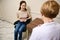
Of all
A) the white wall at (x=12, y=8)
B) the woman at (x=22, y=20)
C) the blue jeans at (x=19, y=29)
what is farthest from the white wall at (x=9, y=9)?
the blue jeans at (x=19, y=29)

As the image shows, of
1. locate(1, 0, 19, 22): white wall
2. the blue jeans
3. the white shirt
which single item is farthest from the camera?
locate(1, 0, 19, 22): white wall

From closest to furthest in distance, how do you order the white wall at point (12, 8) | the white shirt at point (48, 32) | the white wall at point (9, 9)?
the white shirt at point (48, 32)
the white wall at point (12, 8)
the white wall at point (9, 9)

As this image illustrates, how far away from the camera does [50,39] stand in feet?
4.36

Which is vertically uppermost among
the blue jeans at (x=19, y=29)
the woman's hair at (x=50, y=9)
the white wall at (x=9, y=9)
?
the woman's hair at (x=50, y=9)

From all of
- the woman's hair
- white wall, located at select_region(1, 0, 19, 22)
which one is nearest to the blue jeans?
white wall, located at select_region(1, 0, 19, 22)

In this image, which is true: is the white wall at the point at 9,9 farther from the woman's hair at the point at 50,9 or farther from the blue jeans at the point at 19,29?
the woman's hair at the point at 50,9

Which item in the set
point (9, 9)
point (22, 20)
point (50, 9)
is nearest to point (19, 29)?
point (22, 20)

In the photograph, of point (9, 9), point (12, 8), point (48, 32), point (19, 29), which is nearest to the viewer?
point (48, 32)

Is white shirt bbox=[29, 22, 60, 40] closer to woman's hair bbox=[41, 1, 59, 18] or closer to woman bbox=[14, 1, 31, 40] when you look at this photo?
woman's hair bbox=[41, 1, 59, 18]

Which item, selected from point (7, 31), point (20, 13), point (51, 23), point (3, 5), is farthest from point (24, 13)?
point (51, 23)

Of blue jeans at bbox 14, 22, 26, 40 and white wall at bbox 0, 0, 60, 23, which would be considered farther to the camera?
white wall at bbox 0, 0, 60, 23

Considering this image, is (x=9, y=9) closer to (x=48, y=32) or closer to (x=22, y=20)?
(x=22, y=20)

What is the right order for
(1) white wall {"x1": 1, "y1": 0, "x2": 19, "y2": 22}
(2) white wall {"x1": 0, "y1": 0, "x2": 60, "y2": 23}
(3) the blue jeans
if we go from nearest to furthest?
1. (3) the blue jeans
2. (2) white wall {"x1": 0, "y1": 0, "x2": 60, "y2": 23}
3. (1) white wall {"x1": 1, "y1": 0, "x2": 19, "y2": 22}

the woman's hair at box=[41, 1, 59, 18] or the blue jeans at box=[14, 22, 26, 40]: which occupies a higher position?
the woman's hair at box=[41, 1, 59, 18]
